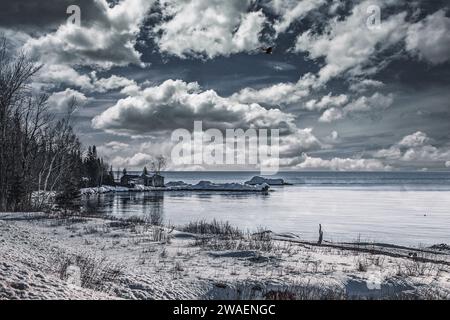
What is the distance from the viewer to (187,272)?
9242 millimetres

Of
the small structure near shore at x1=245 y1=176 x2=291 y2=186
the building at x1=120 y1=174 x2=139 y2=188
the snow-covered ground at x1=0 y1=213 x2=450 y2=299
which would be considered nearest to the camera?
the snow-covered ground at x1=0 y1=213 x2=450 y2=299

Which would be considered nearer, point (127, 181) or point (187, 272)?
point (187, 272)

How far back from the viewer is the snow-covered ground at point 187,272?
21.1 ft

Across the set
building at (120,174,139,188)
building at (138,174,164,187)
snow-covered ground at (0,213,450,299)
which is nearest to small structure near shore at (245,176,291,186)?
building at (138,174,164,187)

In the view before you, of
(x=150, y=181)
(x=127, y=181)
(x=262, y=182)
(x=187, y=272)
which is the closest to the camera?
(x=187, y=272)

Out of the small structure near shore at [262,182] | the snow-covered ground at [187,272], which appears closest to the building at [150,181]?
the small structure near shore at [262,182]

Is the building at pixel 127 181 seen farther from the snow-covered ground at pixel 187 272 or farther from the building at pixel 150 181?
the snow-covered ground at pixel 187 272

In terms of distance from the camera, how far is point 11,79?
2670 centimetres

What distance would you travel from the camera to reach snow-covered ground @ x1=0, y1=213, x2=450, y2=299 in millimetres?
6445

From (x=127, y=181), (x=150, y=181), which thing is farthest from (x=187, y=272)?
(x=150, y=181)

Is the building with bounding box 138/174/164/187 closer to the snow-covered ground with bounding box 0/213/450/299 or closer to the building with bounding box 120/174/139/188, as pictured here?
the building with bounding box 120/174/139/188

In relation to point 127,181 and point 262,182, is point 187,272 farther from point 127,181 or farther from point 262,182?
point 262,182

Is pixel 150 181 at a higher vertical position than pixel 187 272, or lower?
higher
